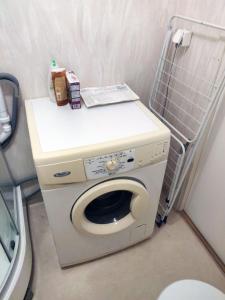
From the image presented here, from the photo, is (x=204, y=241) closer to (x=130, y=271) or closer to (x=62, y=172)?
(x=130, y=271)

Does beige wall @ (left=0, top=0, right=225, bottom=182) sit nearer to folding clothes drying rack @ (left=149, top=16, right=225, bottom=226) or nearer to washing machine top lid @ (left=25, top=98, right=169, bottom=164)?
folding clothes drying rack @ (left=149, top=16, right=225, bottom=226)

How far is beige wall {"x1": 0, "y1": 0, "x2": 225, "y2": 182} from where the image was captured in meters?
1.06

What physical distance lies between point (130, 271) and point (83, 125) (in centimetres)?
94

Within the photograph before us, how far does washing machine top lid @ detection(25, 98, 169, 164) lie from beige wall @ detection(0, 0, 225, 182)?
0.22 m

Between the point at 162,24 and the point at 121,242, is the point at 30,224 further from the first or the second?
the point at 162,24

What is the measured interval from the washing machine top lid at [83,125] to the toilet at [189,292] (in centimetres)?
70

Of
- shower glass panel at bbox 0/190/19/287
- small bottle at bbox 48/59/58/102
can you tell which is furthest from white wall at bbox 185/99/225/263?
shower glass panel at bbox 0/190/19/287

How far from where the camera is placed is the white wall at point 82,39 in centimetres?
107

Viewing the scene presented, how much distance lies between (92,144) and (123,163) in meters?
0.16

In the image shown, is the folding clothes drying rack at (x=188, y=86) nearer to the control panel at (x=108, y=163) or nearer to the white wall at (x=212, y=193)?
the white wall at (x=212, y=193)

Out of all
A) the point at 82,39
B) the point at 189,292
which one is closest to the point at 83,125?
Result: the point at 82,39

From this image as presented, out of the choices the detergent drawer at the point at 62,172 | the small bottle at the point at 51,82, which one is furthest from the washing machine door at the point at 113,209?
the small bottle at the point at 51,82

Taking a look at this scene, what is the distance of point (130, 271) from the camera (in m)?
1.38

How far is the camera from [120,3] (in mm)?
1145
